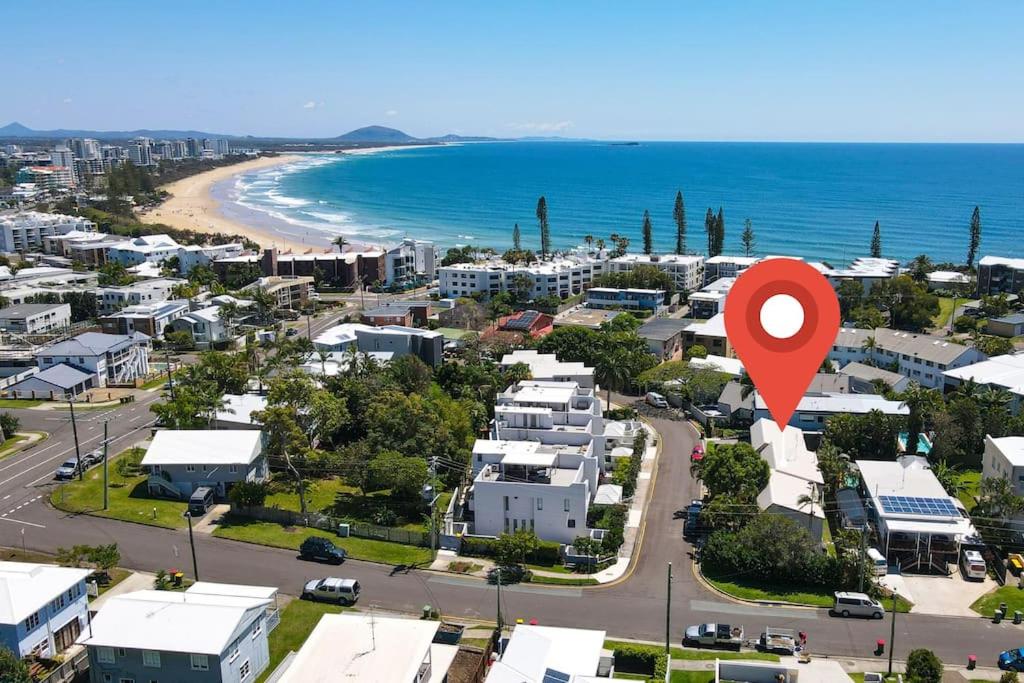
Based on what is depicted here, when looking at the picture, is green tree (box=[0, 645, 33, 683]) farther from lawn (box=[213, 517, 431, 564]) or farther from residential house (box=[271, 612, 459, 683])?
lawn (box=[213, 517, 431, 564])

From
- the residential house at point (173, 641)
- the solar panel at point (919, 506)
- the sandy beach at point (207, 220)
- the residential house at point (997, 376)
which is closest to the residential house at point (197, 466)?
the residential house at point (173, 641)

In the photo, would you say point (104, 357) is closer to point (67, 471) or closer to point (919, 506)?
point (67, 471)

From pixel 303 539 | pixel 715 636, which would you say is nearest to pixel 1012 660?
pixel 715 636

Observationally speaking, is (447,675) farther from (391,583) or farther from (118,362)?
(118,362)

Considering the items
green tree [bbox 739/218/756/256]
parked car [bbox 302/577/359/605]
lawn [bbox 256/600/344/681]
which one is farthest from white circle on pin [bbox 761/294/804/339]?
green tree [bbox 739/218/756/256]

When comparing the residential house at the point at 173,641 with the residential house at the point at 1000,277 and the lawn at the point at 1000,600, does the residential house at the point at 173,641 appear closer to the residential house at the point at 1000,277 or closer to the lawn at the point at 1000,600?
the lawn at the point at 1000,600

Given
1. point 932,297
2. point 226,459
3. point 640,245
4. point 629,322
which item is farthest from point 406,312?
point 640,245

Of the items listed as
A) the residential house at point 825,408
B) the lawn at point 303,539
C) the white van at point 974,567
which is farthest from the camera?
the residential house at point 825,408
